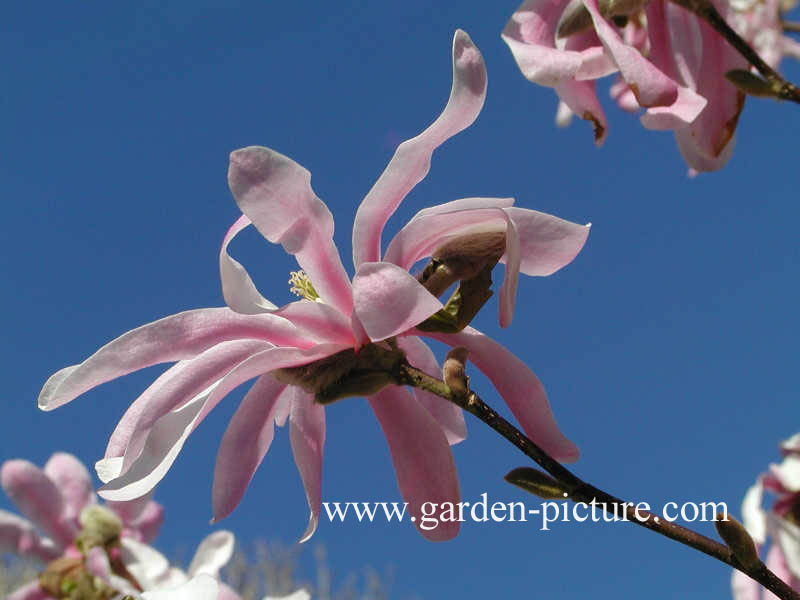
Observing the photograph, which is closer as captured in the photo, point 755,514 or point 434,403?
point 434,403

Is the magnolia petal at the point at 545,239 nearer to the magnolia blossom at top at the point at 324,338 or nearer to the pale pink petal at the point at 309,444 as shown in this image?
the magnolia blossom at top at the point at 324,338

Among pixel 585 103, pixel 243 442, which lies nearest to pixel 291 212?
pixel 243 442

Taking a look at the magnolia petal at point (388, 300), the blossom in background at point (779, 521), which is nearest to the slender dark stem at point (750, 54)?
the magnolia petal at point (388, 300)

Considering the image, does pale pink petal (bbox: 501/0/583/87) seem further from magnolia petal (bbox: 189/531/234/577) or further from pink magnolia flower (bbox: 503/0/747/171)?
magnolia petal (bbox: 189/531/234/577)

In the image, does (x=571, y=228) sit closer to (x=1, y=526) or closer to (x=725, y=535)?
(x=725, y=535)

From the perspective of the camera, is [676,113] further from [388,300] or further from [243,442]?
[243,442]
